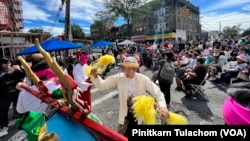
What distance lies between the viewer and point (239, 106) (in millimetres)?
2131

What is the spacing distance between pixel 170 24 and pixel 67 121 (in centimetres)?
4672

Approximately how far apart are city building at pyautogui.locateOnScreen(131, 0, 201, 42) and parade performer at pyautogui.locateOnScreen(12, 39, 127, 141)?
4056cm

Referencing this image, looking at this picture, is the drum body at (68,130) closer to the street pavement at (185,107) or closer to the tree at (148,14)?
the street pavement at (185,107)

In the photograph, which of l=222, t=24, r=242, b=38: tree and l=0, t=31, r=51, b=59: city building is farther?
l=222, t=24, r=242, b=38: tree

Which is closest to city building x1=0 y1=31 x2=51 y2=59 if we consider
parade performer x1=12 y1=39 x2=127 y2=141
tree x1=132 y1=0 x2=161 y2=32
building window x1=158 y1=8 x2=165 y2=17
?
parade performer x1=12 y1=39 x2=127 y2=141

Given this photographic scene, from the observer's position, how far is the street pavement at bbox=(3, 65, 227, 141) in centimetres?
587

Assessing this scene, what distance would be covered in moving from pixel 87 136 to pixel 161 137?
622 mm

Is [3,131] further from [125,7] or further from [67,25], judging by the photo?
[125,7]

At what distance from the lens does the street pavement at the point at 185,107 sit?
5867mm

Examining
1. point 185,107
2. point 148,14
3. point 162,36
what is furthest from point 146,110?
point 148,14

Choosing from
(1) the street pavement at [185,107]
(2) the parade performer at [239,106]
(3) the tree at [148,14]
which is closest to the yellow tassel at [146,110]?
(2) the parade performer at [239,106]

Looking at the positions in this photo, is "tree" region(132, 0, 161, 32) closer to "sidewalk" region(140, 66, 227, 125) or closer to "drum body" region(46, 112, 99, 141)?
"sidewalk" region(140, 66, 227, 125)

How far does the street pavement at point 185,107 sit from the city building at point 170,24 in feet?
111

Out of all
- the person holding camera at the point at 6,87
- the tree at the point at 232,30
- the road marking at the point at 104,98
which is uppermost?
the tree at the point at 232,30
